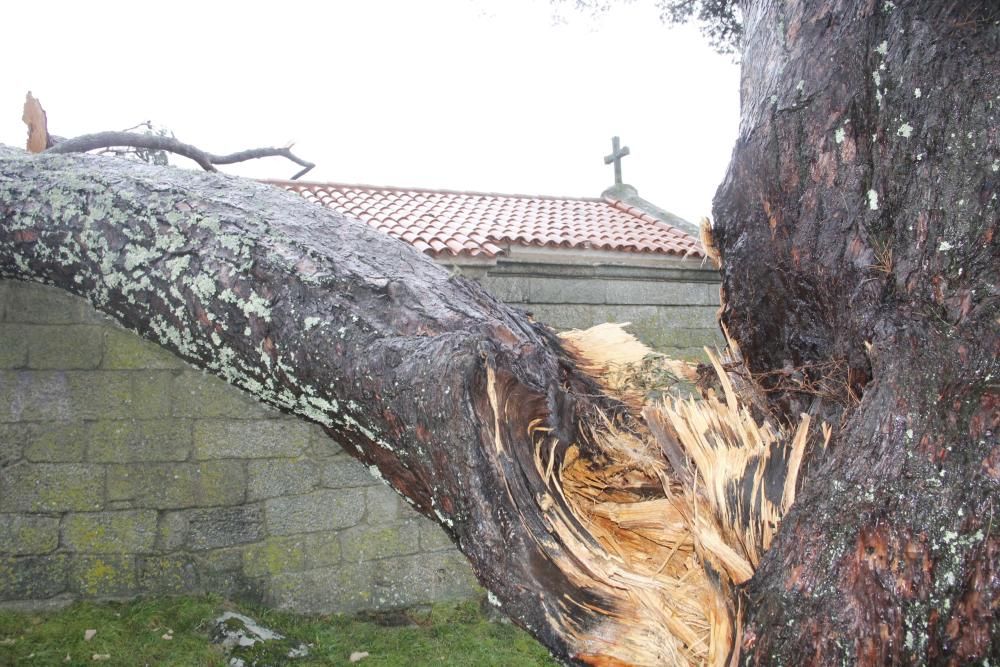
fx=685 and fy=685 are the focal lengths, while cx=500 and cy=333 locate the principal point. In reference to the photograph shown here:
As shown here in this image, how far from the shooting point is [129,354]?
444cm

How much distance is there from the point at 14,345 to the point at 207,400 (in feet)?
3.92

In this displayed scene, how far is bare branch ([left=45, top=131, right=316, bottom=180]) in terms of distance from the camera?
7.20 ft

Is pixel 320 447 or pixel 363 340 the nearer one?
pixel 363 340

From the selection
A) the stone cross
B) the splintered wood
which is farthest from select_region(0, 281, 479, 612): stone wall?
the stone cross

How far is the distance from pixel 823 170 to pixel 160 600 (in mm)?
4445

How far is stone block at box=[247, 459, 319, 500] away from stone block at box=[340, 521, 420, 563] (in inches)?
17.1

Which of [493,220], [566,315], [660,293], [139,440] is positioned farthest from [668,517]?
[493,220]

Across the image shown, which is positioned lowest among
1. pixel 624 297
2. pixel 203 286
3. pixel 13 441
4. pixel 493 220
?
pixel 13 441

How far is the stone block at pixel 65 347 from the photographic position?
14.2 ft

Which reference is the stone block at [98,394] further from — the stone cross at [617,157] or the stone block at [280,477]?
the stone cross at [617,157]

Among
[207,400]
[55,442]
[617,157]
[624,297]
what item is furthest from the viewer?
[617,157]

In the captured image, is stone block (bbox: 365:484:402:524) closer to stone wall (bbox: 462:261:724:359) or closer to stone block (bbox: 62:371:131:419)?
stone block (bbox: 62:371:131:419)

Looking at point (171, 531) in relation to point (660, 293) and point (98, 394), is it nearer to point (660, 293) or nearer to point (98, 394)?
point (98, 394)

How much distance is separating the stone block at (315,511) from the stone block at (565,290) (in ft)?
6.69
